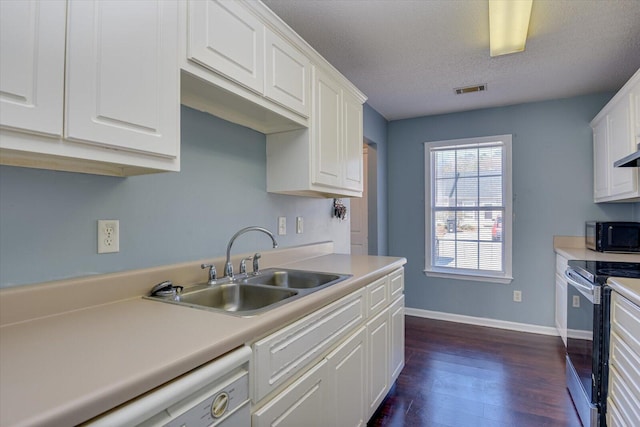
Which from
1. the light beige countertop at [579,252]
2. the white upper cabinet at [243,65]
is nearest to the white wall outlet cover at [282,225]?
the white upper cabinet at [243,65]

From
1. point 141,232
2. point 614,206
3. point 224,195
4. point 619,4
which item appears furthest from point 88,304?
point 614,206

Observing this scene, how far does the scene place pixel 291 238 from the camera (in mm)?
2393

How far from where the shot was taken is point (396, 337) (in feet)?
7.55

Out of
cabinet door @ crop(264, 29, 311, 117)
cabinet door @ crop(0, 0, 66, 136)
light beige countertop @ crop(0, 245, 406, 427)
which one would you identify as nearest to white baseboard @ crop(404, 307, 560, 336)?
light beige countertop @ crop(0, 245, 406, 427)

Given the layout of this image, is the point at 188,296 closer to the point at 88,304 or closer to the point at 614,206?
the point at 88,304

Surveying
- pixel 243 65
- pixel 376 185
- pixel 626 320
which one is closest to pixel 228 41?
pixel 243 65

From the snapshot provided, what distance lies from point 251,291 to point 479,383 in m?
1.89

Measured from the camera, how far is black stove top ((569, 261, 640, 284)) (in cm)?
183

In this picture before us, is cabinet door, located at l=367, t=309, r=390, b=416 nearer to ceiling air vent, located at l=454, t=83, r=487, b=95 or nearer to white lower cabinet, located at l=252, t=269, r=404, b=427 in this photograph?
white lower cabinet, located at l=252, t=269, r=404, b=427

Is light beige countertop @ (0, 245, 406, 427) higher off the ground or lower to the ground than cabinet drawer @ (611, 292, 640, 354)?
higher

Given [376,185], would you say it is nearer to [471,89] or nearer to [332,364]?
[471,89]

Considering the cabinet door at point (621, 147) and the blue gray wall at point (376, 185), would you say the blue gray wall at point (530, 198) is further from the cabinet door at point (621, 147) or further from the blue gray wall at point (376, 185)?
the cabinet door at point (621, 147)

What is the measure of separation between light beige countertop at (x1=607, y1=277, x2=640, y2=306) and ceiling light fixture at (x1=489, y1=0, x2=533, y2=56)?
1434 mm

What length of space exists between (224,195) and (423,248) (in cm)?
289
